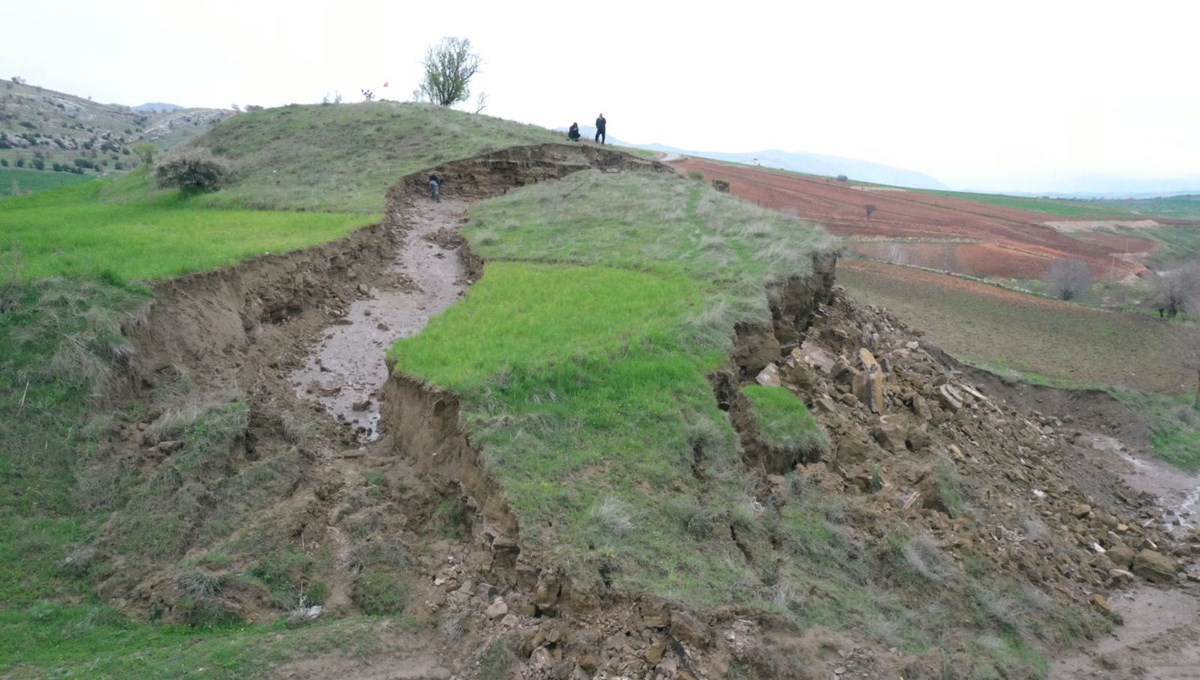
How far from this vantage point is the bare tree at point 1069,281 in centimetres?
3331

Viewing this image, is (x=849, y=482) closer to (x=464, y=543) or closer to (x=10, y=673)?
(x=464, y=543)

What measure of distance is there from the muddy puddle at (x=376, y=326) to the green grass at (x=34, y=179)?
2611cm

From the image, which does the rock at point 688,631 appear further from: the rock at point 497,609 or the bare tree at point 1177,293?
the bare tree at point 1177,293

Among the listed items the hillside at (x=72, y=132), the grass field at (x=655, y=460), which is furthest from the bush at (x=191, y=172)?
the grass field at (x=655, y=460)

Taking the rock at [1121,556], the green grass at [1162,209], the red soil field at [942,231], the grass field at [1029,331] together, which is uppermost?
the green grass at [1162,209]

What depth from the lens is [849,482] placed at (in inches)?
399

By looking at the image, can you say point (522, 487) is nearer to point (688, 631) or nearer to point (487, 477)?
point (487, 477)

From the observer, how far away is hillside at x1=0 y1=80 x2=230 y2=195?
44844mm

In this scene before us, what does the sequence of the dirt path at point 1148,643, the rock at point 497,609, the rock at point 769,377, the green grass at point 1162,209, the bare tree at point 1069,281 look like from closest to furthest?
1. the rock at point 497,609
2. the dirt path at point 1148,643
3. the rock at point 769,377
4. the bare tree at point 1069,281
5. the green grass at point 1162,209

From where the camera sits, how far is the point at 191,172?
841 inches

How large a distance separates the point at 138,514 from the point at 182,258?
581 centimetres

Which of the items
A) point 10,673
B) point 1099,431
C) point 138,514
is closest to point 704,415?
point 138,514

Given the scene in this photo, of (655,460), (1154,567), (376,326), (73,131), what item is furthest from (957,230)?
(73,131)

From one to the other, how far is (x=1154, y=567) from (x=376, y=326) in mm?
13724
